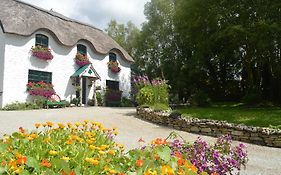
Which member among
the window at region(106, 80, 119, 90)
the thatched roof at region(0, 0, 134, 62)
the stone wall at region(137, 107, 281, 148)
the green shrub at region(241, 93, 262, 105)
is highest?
the thatched roof at region(0, 0, 134, 62)

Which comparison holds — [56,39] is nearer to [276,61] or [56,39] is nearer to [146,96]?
[146,96]

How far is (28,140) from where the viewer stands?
3490 mm

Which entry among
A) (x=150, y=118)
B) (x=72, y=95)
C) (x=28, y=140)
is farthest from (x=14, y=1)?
(x=28, y=140)

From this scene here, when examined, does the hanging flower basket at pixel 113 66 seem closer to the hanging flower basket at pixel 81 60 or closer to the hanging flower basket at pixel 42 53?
the hanging flower basket at pixel 81 60

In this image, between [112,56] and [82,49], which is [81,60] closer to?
[82,49]

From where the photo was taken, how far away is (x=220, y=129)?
9.77m

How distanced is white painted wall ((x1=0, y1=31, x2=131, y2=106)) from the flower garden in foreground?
1655 centimetres

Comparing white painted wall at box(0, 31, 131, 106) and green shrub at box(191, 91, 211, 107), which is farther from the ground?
white painted wall at box(0, 31, 131, 106)

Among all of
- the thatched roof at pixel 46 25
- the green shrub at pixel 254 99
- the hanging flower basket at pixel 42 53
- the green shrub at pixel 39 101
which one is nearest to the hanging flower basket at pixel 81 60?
the thatched roof at pixel 46 25

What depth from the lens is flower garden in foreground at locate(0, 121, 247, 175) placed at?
2445mm

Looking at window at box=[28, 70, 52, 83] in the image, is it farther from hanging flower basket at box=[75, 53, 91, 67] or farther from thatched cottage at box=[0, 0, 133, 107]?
hanging flower basket at box=[75, 53, 91, 67]

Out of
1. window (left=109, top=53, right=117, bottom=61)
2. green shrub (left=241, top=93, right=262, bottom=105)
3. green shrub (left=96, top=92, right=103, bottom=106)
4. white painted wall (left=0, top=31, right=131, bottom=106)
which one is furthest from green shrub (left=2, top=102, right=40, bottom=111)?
green shrub (left=241, top=93, right=262, bottom=105)

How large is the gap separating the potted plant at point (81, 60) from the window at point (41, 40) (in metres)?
2.70

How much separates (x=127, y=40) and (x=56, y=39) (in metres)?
21.4
